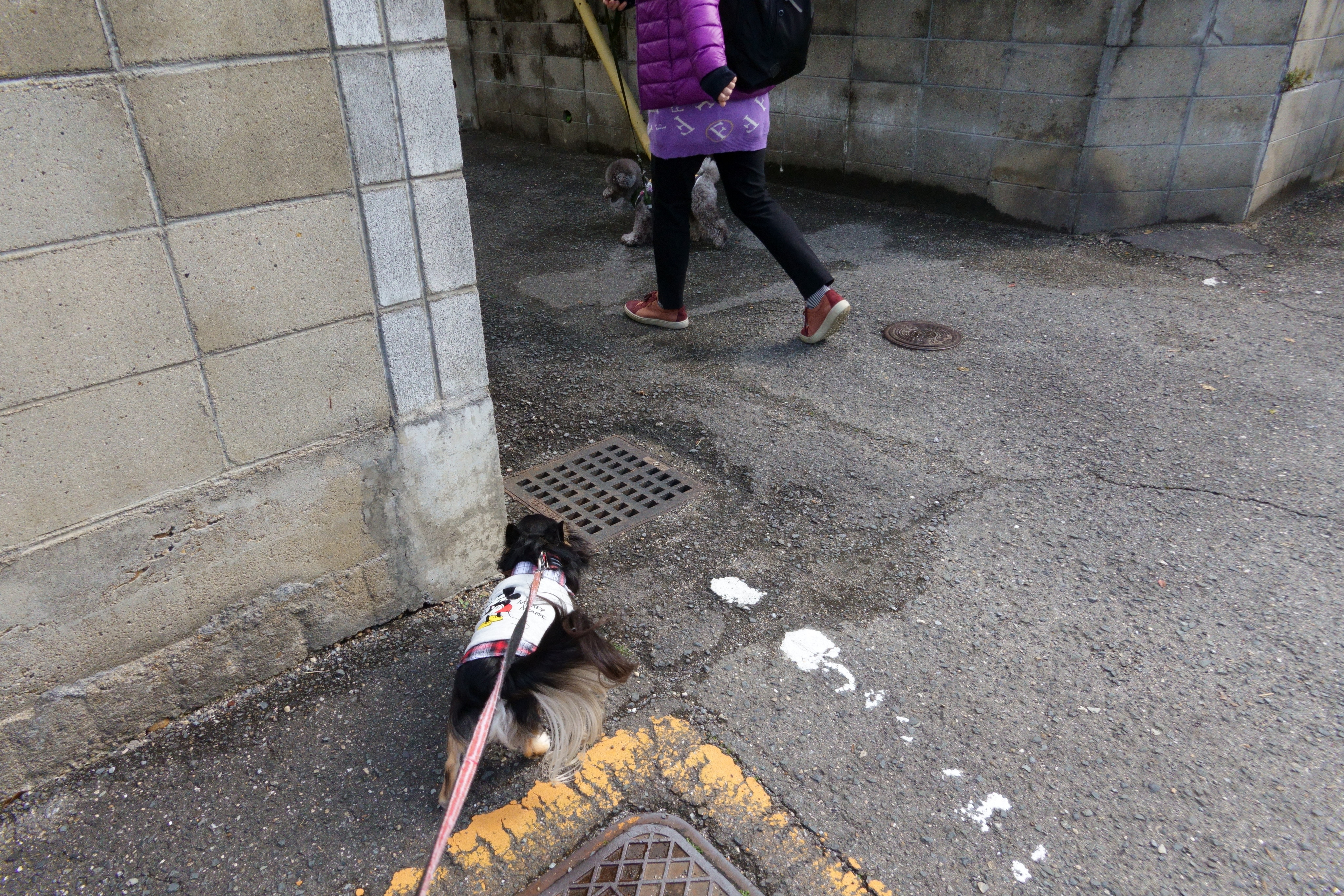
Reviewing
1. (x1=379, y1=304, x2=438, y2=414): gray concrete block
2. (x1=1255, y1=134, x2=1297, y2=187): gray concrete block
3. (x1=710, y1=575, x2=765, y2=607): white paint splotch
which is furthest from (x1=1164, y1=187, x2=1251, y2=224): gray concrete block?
(x1=379, y1=304, x2=438, y2=414): gray concrete block

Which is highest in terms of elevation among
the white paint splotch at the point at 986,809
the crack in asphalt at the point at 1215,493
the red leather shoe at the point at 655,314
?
the red leather shoe at the point at 655,314

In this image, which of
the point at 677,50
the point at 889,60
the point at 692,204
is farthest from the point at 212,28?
the point at 889,60

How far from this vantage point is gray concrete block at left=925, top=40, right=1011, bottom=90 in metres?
5.62

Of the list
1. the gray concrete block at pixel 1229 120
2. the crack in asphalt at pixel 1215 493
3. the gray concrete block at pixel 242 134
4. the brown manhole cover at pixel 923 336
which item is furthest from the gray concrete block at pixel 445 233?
the gray concrete block at pixel 1229 120

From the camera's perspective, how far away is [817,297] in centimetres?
432

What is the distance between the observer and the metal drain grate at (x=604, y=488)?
10.4ft

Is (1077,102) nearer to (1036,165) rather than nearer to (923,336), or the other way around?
(1036,165)

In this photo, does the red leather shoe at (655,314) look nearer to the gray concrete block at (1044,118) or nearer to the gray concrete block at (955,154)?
the gray concrete block at (955,154)

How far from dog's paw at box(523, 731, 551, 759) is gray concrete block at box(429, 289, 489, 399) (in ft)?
3.49

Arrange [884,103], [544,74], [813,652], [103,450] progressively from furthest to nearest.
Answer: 1. [544,74]
2. [884,103]
3. [813,652]
4. [103,450]

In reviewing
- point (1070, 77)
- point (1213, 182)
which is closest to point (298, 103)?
point (1070, 77)

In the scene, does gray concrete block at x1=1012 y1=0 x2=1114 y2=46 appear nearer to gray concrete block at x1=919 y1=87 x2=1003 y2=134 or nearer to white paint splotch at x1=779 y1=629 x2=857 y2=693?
gray concrete block at x1=919 y1=87 x2=1003 y2=134

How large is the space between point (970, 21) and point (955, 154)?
2.80 feet

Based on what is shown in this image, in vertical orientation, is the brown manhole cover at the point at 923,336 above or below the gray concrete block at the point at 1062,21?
below
